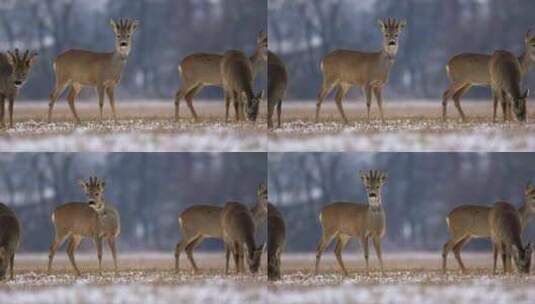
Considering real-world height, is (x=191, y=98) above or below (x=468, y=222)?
above

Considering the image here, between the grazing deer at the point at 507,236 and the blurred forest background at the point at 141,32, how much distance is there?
1.11 metres

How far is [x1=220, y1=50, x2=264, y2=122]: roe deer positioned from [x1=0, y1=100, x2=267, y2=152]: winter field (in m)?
0.04

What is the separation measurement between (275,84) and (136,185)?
0.71 metres

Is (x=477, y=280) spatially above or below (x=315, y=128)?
below

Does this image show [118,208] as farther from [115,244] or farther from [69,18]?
[69,18]

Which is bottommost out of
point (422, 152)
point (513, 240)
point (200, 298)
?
point (200, 298)

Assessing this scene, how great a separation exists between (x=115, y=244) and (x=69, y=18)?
3.09 feet

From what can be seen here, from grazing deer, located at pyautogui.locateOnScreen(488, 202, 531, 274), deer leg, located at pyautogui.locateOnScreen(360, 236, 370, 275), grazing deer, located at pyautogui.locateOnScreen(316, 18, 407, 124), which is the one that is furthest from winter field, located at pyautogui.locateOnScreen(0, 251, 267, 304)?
grazing deer, located at pyautogui.locateOnScreen(488, 202, 531, 274)

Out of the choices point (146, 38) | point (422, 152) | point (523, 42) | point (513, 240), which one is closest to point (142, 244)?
point (146, 38)

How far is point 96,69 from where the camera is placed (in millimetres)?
3637

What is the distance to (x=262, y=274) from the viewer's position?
3594mm

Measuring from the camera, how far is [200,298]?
359 cm

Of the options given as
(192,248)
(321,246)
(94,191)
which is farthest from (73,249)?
(321,246)

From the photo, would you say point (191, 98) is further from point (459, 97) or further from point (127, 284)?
point (459, 97)
